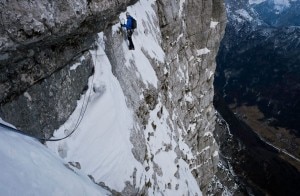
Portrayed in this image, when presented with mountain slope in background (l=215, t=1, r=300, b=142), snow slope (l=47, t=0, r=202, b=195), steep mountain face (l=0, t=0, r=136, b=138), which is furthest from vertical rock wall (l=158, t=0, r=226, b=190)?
mountain slope in background (l=215, t=1, r=300, b=142)

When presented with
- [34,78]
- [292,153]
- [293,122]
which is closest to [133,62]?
[34,78]

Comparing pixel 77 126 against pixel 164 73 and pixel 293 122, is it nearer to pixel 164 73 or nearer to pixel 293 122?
pixel 164 73

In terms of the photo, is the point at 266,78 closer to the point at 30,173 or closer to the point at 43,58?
the point at 43,58

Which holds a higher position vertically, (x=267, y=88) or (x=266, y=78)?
(x=266, y=78)

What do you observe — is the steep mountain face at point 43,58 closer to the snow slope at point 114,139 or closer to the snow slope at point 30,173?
the snow slope at point 114,139

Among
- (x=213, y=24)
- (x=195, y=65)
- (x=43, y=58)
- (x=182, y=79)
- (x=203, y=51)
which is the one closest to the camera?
(x=43, y=58)

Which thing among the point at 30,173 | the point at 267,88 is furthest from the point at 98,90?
the point at 267,88
